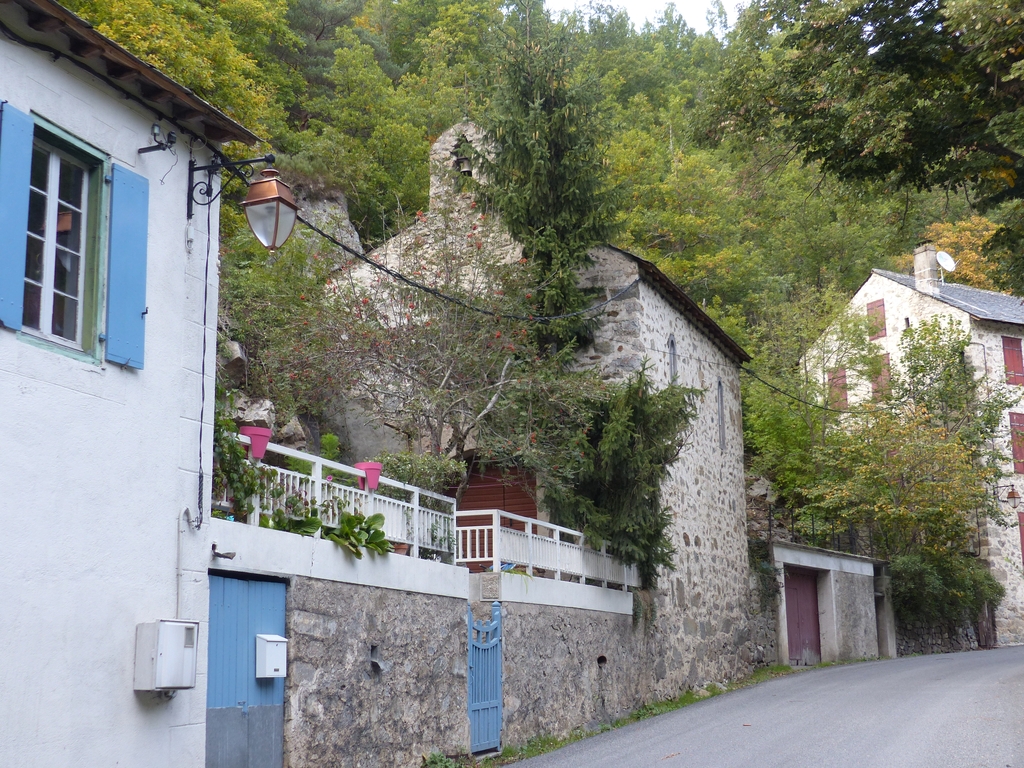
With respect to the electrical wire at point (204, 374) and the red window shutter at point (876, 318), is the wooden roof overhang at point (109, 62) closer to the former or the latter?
the electrical wire at point (204, 374)

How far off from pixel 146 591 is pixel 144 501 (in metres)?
0.62

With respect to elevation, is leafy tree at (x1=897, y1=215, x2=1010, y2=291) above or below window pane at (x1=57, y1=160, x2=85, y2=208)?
above

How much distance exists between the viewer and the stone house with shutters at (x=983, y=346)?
31.7 meters

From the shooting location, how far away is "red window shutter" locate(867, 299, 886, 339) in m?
33.5

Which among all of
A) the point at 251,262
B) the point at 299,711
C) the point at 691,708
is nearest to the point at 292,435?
the point at 251,262

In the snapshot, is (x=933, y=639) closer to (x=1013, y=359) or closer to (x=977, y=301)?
(x=1013, y=359)

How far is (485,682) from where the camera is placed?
1174cm

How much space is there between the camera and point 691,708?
1597 cm

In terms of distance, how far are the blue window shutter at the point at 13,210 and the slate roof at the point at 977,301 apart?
31.1 meters

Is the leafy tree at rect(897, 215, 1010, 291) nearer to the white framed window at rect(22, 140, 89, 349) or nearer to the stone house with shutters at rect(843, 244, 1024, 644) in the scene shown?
the stone house with shutters at rect(843, 244, 1024, 644)

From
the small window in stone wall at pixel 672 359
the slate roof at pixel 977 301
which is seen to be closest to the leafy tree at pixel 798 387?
the slate roof at pixel 977 301

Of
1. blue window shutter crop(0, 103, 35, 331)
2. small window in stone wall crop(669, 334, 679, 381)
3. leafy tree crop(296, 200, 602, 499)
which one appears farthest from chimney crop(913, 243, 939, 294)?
blue window shutter crop(0, 103, 35, 331)

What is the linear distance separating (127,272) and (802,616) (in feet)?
67.1

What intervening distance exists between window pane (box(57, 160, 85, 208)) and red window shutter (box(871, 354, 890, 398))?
28.4 meters
